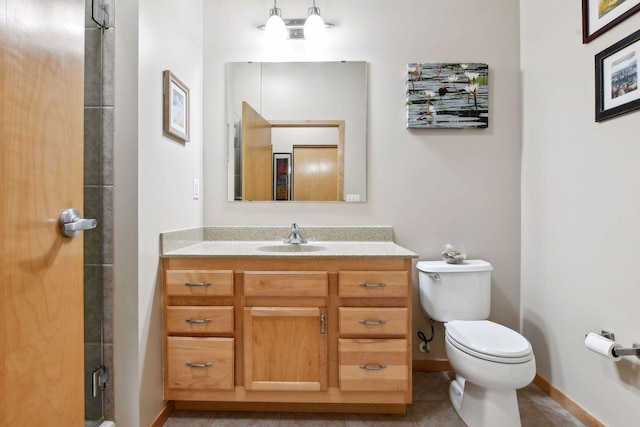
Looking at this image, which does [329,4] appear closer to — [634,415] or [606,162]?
Result: [606,162]

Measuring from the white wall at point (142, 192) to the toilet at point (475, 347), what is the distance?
4.60ft

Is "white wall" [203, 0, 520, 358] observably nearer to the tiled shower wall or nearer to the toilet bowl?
the toilet bowl

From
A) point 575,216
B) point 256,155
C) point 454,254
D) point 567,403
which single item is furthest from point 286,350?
point 575,216

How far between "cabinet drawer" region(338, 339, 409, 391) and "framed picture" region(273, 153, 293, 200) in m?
1.00

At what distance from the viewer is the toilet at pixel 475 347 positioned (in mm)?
1354

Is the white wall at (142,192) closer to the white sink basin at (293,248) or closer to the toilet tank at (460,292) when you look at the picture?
the white sink basin at (293,248)

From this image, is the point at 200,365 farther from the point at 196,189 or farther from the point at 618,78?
the point at 618,78

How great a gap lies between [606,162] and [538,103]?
614 mm

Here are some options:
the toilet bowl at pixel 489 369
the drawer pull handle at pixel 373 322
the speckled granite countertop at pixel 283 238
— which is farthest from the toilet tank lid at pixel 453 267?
the drawer pull handle at pixel 373 322

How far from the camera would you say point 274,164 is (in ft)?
6.84

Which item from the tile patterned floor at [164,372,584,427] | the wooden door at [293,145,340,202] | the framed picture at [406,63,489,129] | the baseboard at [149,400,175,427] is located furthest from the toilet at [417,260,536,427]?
the baseboard at [149,400,175,427]

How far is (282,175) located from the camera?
6.84ft

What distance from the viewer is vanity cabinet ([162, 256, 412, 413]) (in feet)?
5.03

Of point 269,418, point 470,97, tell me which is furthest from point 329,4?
point 269,418
